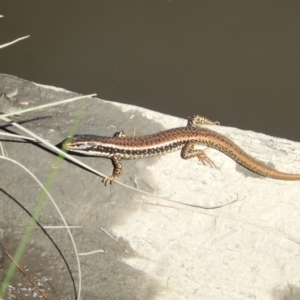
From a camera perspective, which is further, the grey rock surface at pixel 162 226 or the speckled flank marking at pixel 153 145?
the speckled flank marking at pixel 153 145

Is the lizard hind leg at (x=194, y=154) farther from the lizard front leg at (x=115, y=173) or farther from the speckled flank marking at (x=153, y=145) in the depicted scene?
the lizard front leg at (x=115, y=173)

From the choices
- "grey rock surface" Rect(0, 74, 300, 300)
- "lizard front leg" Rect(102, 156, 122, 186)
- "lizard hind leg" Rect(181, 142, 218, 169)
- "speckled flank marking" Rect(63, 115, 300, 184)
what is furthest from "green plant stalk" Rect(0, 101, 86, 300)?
"lizard hind leg" Rect(181, 142, 218, 169)

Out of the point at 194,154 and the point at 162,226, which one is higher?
the point at 194,154

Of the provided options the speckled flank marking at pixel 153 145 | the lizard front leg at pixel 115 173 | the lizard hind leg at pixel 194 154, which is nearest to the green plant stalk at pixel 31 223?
the speckled flank marking at pixel 153 145

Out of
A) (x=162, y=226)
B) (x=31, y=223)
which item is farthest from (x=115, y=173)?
(x=31, y=223)

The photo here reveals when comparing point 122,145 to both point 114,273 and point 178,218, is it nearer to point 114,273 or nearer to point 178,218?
point 178,218

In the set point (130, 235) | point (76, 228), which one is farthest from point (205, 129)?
point (76, 228)

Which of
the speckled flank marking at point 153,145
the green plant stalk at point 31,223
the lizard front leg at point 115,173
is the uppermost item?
the speckled flank marking at point 153,145

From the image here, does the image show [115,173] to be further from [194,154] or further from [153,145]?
[194,154]
